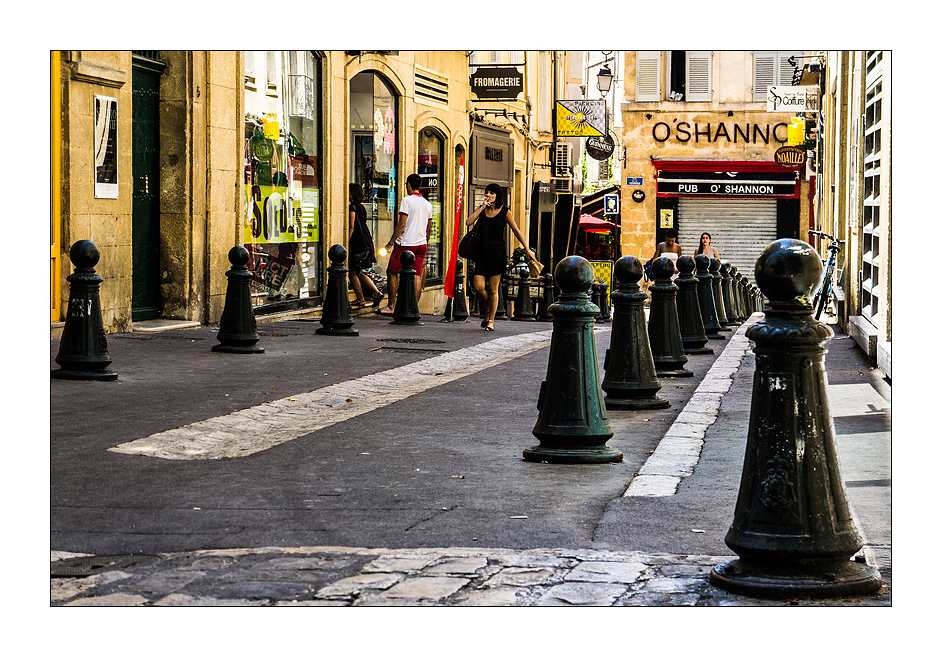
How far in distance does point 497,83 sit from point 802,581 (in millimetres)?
19997

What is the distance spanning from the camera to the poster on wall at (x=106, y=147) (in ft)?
35.2

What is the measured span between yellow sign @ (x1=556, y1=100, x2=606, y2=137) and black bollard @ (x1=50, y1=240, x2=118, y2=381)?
21199 mm

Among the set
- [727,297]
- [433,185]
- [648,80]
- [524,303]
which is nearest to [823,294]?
[727,297]

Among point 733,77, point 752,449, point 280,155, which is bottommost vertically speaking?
point 752,449

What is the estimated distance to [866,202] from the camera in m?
10.9

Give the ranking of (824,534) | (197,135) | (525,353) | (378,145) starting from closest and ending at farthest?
(824,534) < (525,353) < (197,135) < (378,145)

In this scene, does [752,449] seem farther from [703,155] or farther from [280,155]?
[703,155]

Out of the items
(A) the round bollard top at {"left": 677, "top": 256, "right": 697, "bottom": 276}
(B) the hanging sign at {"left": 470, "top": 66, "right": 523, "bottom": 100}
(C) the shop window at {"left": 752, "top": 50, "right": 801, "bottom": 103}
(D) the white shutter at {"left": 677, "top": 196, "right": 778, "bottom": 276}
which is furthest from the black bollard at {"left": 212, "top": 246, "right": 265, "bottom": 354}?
(C) the shop window at {"left": 752, "top": 50, "right": 801, "bottom": 103}

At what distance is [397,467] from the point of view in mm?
5305

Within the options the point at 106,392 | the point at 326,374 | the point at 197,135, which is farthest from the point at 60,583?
the point at 197,135

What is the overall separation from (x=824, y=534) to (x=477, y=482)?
1878mm

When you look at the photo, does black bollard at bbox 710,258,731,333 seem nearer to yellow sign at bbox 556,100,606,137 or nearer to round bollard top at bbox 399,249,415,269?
round bollard top at bbox 399,249,415,269

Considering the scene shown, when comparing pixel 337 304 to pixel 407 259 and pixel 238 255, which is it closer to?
pixel 407 259

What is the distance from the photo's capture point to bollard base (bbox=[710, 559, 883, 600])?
10.9 ft
